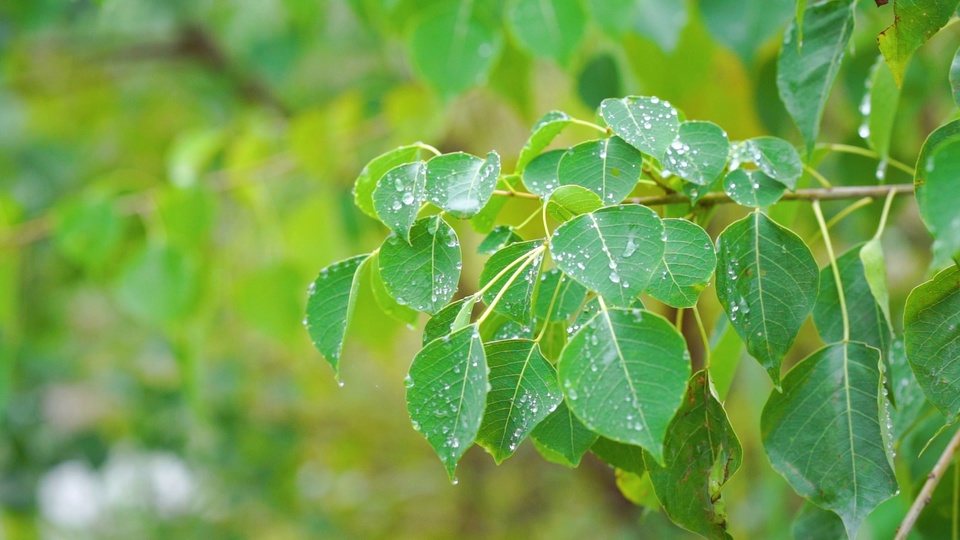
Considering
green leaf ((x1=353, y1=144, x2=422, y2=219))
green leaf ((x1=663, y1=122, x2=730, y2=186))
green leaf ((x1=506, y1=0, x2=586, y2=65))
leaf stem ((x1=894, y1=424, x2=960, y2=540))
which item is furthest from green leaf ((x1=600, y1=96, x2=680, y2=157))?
green leaf ((x1=506, y1=0, x2=586, y2=65))

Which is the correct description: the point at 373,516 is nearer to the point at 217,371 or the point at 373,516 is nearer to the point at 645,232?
the point at 217,371

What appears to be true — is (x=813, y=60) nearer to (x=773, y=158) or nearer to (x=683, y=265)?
(x=773, y=158)

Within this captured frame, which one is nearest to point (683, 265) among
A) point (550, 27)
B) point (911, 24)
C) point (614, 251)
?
point (614, 251)

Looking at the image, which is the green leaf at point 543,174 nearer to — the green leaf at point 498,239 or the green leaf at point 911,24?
the green leaf at point 498,239

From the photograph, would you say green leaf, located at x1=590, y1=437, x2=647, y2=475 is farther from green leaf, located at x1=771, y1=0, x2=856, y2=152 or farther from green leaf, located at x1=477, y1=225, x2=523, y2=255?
green leaf, located at x1=771, y1=0, x2=856, y2=152

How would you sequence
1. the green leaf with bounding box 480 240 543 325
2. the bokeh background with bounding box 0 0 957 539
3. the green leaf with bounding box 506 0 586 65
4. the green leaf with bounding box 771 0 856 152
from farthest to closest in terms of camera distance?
the bokeh background with bounding box 0 0 957 539 < the green leaf with bounding box 506 0 586 65 < the green leaf with bounding box 771 0 856 152 < the green leaf with bounding box 480 240 543 325

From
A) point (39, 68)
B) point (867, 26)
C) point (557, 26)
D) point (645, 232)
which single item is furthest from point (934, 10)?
point (39, 68)


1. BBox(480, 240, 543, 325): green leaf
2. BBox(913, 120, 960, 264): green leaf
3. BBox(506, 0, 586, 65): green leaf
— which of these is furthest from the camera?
BBox(506, 0, 586, 65): green leaf
